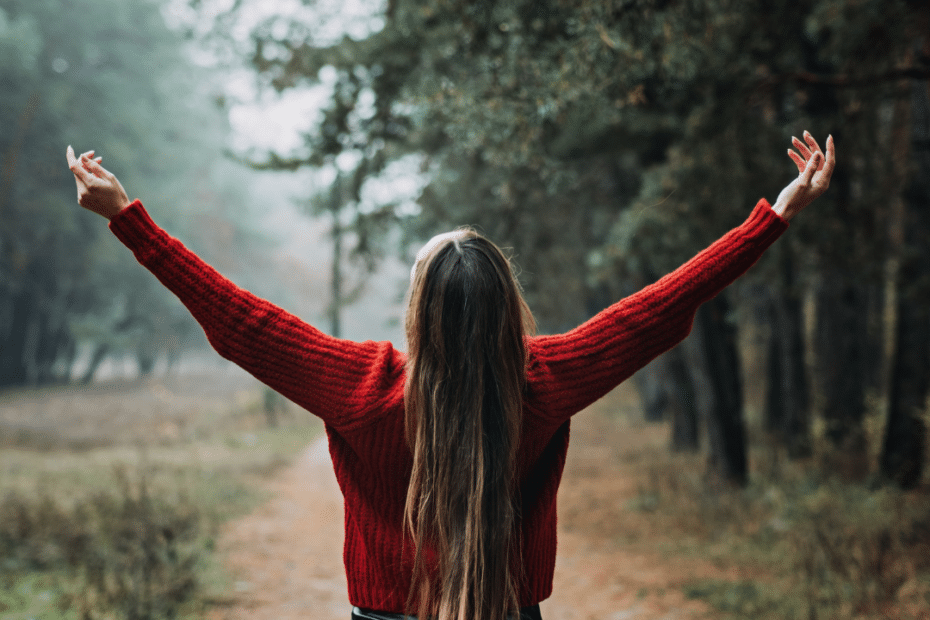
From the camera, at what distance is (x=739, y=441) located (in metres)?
8.45

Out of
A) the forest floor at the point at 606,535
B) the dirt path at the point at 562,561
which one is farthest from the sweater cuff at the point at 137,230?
the dirt path at the point at 562,561

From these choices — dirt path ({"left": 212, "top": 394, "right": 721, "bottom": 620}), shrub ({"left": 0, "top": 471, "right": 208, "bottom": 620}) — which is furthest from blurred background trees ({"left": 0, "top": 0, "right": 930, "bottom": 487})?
shrub ({"left": 0, "top": 471, "right": 208, "bottom": 620})

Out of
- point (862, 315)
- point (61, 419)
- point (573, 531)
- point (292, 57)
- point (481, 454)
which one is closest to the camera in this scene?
point (481, 454)

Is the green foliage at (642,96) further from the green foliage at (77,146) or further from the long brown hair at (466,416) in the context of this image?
the green foliage at (77,146)

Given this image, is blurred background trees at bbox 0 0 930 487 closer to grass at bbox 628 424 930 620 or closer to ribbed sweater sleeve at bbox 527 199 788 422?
grass at bbox 628 424 930 620

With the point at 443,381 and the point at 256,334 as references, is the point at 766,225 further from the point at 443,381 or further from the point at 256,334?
the point at 256,334

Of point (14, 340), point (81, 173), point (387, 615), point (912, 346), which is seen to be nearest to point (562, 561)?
point (912, 346)

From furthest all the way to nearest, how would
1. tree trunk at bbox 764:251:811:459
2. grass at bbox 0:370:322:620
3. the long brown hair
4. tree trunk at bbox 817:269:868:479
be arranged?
tree trunk at bbox 764:251:811:459
tree trunk at bbox 817:269:868:479
grass at bbox 0:370:322:620
the long brown hair

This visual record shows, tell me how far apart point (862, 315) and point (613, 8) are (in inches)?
322

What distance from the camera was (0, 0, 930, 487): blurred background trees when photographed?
5348mm

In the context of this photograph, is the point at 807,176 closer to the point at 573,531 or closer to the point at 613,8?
the point at 613,8

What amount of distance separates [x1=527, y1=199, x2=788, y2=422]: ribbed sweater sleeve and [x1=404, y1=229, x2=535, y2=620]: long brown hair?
0.11 meters

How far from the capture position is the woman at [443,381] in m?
1.73

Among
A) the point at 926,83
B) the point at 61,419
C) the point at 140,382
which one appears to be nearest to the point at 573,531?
the point at 926,83
